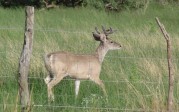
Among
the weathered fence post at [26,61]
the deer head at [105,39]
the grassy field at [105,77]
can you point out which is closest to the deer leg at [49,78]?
the grassy field at [105,77]

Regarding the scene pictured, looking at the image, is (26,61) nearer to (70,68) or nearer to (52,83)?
(52,83)

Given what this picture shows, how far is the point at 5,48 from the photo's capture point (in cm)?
1331

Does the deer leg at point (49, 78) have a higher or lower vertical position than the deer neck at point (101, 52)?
lower

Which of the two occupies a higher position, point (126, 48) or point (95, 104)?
point (126, 48)

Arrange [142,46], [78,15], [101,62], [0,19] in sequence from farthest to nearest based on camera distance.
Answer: [78,15] → [0,19] → [142,46] → [101,62]

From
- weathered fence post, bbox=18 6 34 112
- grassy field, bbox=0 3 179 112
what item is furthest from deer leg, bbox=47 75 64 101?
weathered fence post, bbox=18 6 34 112

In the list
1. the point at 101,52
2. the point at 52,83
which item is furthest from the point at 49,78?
the point at 101,52

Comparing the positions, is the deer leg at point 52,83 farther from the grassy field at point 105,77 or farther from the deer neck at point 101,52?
the deer neck at point 101,52

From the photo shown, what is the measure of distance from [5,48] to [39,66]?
6.86 ft

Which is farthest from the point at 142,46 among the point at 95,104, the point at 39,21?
the point at 39,21

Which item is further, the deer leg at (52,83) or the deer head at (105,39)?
the deer head at (105,39)

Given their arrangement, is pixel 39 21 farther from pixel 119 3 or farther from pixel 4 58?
pixel 4 58

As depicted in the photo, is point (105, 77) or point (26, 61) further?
point (105, 77)

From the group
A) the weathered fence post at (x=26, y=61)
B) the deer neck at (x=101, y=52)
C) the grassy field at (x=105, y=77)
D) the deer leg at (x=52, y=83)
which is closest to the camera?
the weathered fence post at (x=26, y=61)
